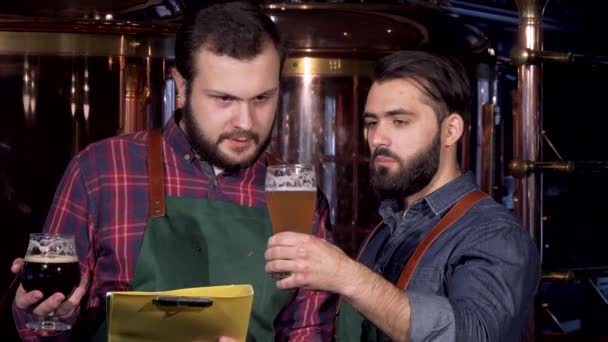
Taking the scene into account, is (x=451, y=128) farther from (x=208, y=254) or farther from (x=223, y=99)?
(x=208, y=254)

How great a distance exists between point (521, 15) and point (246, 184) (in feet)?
3.27

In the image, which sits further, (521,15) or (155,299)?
(521,15)

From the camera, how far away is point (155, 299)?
186 centimetres

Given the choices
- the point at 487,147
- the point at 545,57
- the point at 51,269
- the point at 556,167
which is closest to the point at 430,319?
the point at 51,269

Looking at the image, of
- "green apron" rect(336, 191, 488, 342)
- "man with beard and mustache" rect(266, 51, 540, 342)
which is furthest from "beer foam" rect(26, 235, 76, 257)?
"green apron" rect(336, 191, 488, 342)

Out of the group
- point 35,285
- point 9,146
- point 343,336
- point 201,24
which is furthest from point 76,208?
point 9,146

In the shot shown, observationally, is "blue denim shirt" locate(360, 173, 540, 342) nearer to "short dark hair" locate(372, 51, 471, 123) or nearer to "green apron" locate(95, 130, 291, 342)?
"short dark hair" locate(372, 51, 471, 123)

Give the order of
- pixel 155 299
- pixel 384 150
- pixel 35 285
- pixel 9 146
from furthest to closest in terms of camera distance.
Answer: pixel 9 146, pixel 384 150, pixel 35 285, pixel 155 299

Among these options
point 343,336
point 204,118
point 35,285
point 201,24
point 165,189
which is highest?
point 201,24

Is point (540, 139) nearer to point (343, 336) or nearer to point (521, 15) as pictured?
point (521, 15)

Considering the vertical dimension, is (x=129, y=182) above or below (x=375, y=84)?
below

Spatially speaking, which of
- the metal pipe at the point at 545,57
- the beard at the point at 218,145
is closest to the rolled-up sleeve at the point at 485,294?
the beard at the point at 218,145

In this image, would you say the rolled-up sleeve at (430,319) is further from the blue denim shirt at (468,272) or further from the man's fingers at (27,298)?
the man's fingers at (27,298)

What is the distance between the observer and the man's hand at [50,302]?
2.15 m
